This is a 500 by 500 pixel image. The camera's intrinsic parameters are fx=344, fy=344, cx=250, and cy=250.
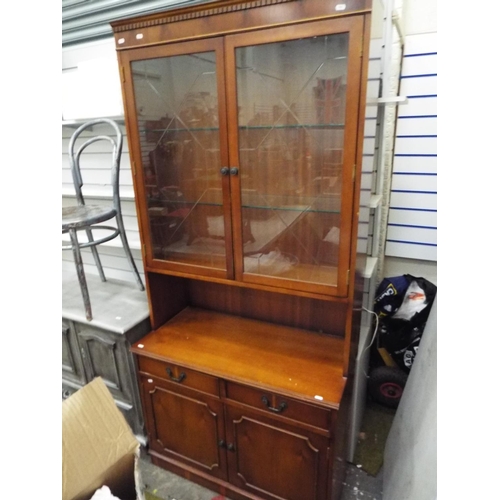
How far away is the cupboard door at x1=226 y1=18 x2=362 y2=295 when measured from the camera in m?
1.16

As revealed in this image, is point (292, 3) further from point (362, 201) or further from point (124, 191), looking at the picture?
point (124, 191)

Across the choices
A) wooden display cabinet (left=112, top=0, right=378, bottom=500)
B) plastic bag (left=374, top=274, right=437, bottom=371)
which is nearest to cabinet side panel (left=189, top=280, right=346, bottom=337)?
wooden display cabinet (left=112, top=0, right=378, bottom=500)

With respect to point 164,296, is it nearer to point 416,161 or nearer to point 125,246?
point 125,246

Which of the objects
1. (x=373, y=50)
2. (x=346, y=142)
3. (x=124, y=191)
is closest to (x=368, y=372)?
(x=346, y=142)

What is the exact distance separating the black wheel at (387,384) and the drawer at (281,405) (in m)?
0.87

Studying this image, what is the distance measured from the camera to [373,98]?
1266 millimetres

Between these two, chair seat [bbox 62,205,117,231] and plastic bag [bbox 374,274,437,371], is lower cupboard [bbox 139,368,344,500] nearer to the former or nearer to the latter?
chair seat [bbox 62,205,117,231]

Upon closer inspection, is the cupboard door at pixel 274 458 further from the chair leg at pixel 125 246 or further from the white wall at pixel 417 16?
the white wall at pixel 417 16

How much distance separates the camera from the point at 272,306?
1843 millimetres

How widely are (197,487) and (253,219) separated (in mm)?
1386

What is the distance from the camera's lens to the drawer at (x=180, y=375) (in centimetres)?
152

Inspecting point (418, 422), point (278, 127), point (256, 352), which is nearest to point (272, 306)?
point (256, 352)
